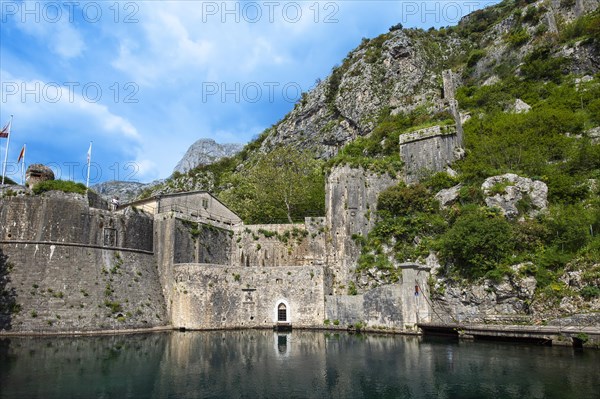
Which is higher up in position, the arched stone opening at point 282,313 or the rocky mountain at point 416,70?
the rocky mountain at point 416,70

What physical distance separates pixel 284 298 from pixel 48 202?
17.5 metres

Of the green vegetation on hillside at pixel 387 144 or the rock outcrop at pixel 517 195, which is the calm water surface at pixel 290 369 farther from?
the green vegetation on hillside at pixel 387 144

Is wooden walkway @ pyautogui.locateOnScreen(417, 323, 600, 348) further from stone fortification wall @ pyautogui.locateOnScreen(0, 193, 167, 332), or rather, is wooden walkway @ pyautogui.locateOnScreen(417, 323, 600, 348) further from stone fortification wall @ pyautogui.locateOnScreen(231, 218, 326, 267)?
stone fortification wall @ pyautogui.locateOnScreen(0, 193, 167, 332)

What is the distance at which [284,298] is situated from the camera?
3177 cm

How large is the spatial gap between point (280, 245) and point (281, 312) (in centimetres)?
649

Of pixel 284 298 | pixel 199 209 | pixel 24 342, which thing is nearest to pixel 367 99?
pixel 199 209

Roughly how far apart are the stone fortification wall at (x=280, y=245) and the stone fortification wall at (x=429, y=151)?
938 centimetres

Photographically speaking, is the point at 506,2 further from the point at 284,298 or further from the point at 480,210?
the point at 284,298

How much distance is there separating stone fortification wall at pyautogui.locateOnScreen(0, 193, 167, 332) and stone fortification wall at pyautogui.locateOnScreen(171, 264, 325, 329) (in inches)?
86.7

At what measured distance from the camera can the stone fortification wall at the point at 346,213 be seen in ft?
108

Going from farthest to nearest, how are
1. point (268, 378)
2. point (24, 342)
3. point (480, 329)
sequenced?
point (480, 329) → point (24, 342) → point (268, 378)


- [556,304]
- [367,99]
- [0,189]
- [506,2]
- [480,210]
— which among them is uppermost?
[506,2]

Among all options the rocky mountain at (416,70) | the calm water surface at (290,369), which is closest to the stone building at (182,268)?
the calm water surface at (290,369)

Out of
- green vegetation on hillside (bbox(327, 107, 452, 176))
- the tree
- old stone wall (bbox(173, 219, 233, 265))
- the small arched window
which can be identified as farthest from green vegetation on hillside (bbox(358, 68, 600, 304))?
the tree
